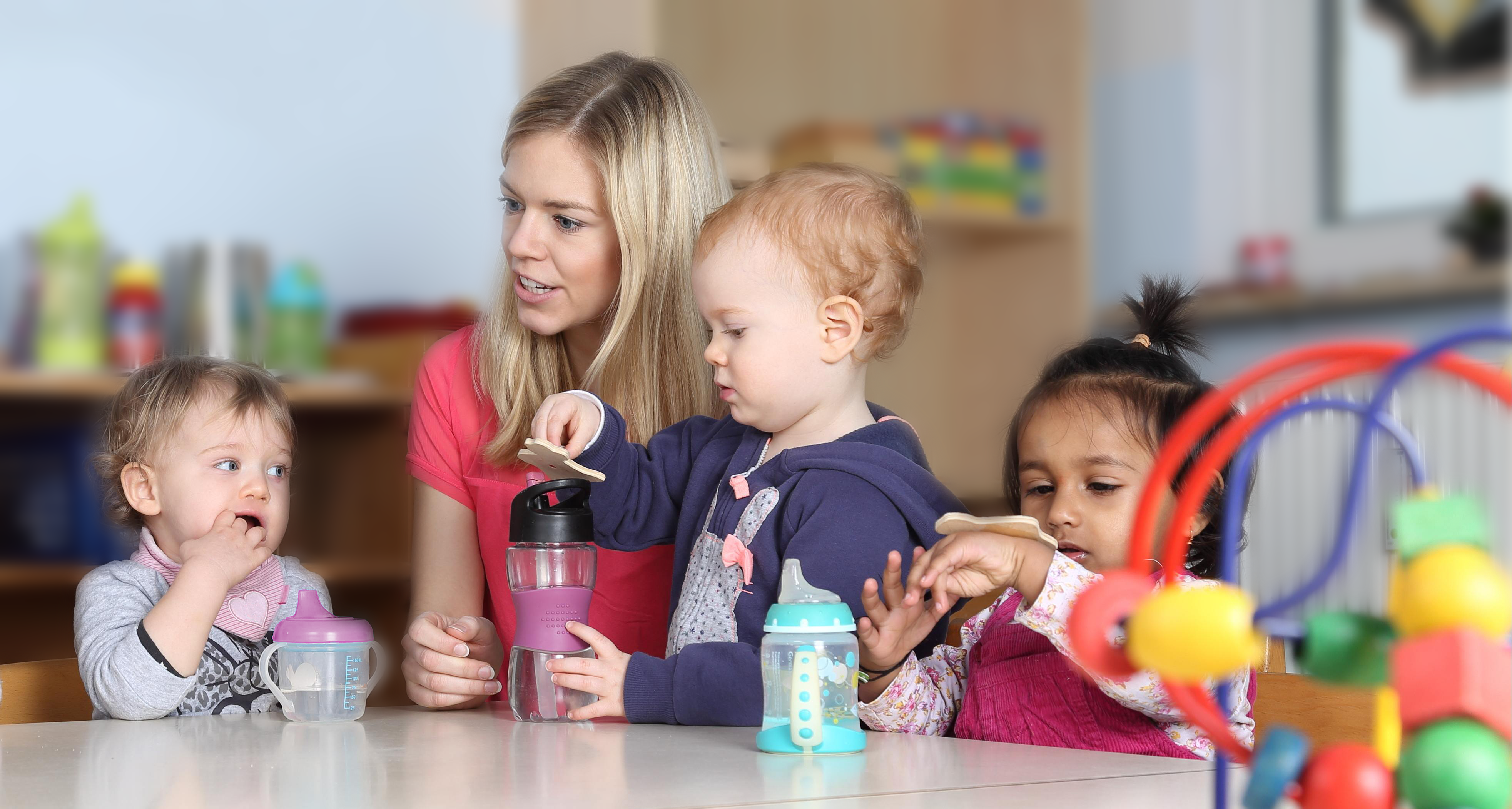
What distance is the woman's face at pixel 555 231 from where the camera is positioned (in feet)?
4.42

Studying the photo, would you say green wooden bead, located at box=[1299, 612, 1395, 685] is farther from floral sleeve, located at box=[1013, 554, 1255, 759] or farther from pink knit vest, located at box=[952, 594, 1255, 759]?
pink knit vest, located at box=[952, 594, 1255, 759]

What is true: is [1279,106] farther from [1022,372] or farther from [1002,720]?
[1002,720]

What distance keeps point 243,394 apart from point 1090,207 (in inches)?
83.7

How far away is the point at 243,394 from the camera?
134cm

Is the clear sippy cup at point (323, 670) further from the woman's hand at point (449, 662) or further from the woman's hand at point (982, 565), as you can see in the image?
the woman's hand at point (982, 565)

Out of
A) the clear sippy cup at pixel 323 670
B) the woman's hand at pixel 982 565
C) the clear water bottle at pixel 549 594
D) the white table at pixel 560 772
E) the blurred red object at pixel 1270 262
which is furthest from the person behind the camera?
the blurred red object at pixel 1270 262

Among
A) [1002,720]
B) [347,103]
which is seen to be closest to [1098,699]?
[1002,720]

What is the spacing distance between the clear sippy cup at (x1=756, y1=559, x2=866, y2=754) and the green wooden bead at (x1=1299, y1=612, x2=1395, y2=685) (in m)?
0.38

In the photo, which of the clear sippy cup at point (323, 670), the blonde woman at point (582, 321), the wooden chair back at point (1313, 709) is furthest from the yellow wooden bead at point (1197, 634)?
the blonde woman at point (582, 321)

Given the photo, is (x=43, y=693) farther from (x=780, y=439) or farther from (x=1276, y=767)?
(x=1276, y=767)

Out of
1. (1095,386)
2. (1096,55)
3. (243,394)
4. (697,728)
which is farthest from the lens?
(1096,55)

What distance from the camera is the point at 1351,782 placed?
0.38 meters

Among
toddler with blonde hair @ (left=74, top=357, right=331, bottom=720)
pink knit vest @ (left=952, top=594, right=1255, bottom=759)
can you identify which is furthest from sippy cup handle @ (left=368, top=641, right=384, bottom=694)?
pink knit vest @ (left=952, top=594, right=1255, bottom=759)

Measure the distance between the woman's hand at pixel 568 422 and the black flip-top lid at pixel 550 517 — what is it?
0.08m
